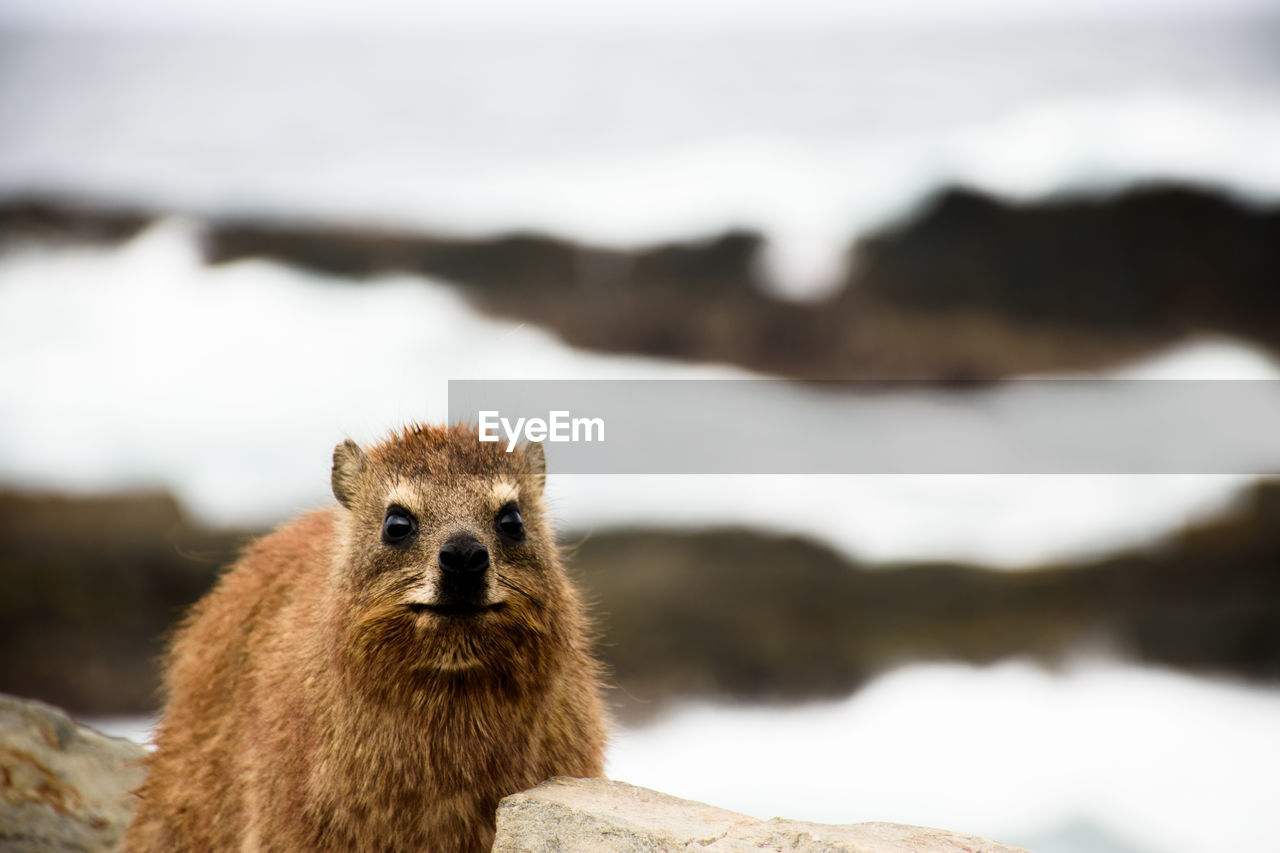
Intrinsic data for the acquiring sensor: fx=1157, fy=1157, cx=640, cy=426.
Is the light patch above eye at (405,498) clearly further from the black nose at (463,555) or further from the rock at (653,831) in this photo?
the rock at (653,831)

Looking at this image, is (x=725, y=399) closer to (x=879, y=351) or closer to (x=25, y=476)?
(x=879, y=351)

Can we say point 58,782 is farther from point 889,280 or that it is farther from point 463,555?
point 889,280

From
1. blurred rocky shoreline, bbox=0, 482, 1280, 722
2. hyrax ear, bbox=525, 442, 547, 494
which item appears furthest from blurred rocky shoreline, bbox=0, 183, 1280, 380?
hyrax ear, bbox=525, 442, 547, 494

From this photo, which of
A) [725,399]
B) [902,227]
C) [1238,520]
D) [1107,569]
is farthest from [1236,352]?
[725,399]

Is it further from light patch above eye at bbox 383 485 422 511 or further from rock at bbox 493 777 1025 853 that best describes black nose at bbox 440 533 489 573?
rock at bbox 493 777 1025 853

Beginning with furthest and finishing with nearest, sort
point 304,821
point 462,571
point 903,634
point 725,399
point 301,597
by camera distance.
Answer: point 903,634, point 725,399, point 301,597, point 304,821, point 462,571

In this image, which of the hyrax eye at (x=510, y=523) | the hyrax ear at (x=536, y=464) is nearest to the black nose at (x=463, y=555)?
the hyrax eye at (x=510, y=523)
